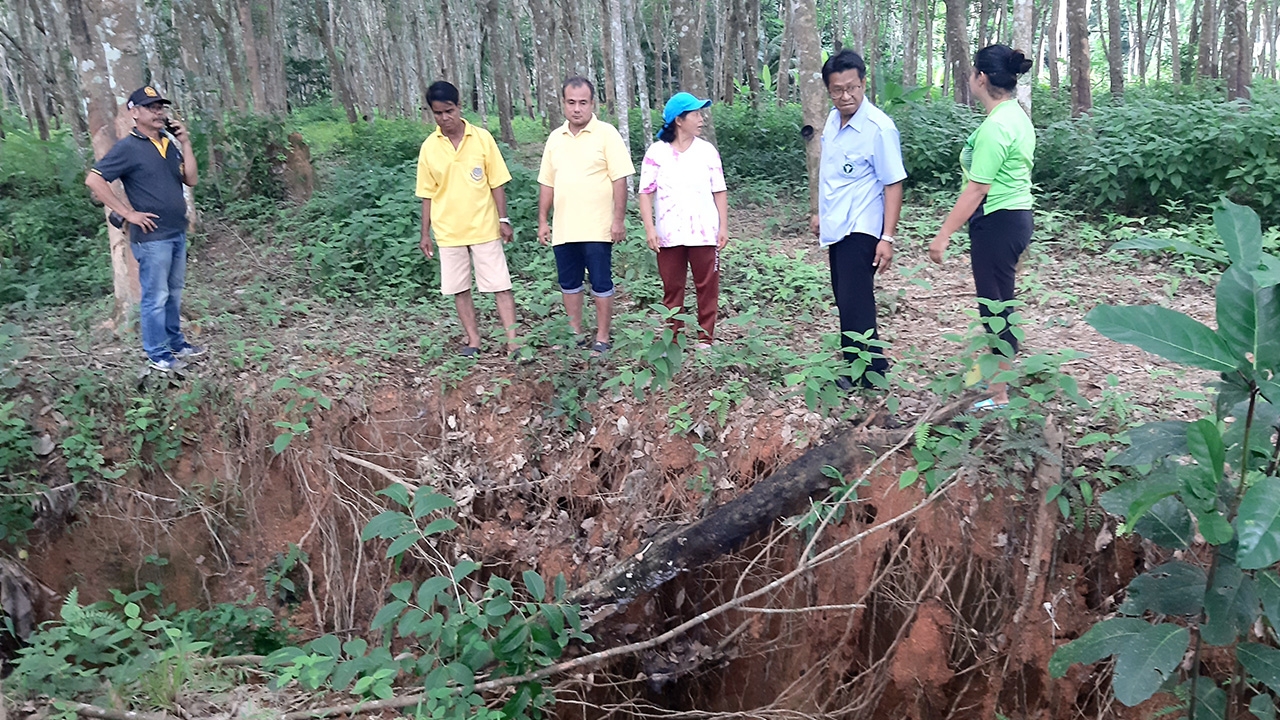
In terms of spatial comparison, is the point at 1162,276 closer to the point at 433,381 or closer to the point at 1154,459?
the point at 1154,459

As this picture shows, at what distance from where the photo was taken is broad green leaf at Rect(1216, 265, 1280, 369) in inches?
90.3

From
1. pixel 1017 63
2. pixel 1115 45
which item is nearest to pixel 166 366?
pixel 1017 63

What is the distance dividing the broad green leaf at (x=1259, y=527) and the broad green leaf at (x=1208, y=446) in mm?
142

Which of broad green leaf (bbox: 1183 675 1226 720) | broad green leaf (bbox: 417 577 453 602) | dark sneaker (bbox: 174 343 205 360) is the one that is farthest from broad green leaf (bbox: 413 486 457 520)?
dark sneaker (bbox: 174 343 205 360)

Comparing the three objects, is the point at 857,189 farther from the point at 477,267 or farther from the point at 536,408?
the point at 477,267

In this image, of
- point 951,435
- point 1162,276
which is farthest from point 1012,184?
point 1162,276

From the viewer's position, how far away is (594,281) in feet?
17.4

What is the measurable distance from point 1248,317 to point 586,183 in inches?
144

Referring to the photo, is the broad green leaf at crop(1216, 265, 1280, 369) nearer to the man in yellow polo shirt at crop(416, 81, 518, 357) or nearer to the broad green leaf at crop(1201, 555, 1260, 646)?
the broad green leaf at crop(1201, 555, 1260, 646)

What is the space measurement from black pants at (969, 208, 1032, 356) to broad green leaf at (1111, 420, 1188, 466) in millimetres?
1429

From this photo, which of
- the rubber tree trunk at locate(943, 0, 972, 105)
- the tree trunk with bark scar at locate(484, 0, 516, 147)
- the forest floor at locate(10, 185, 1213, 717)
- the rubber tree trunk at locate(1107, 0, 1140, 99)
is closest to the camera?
the forest floor at locate(10, 185, 1213, 717)

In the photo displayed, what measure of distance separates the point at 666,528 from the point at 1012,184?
2.55 metres

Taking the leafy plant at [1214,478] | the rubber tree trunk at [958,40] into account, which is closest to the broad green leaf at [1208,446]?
the leafy plant at [1214,478]

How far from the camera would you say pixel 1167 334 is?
2393mm
